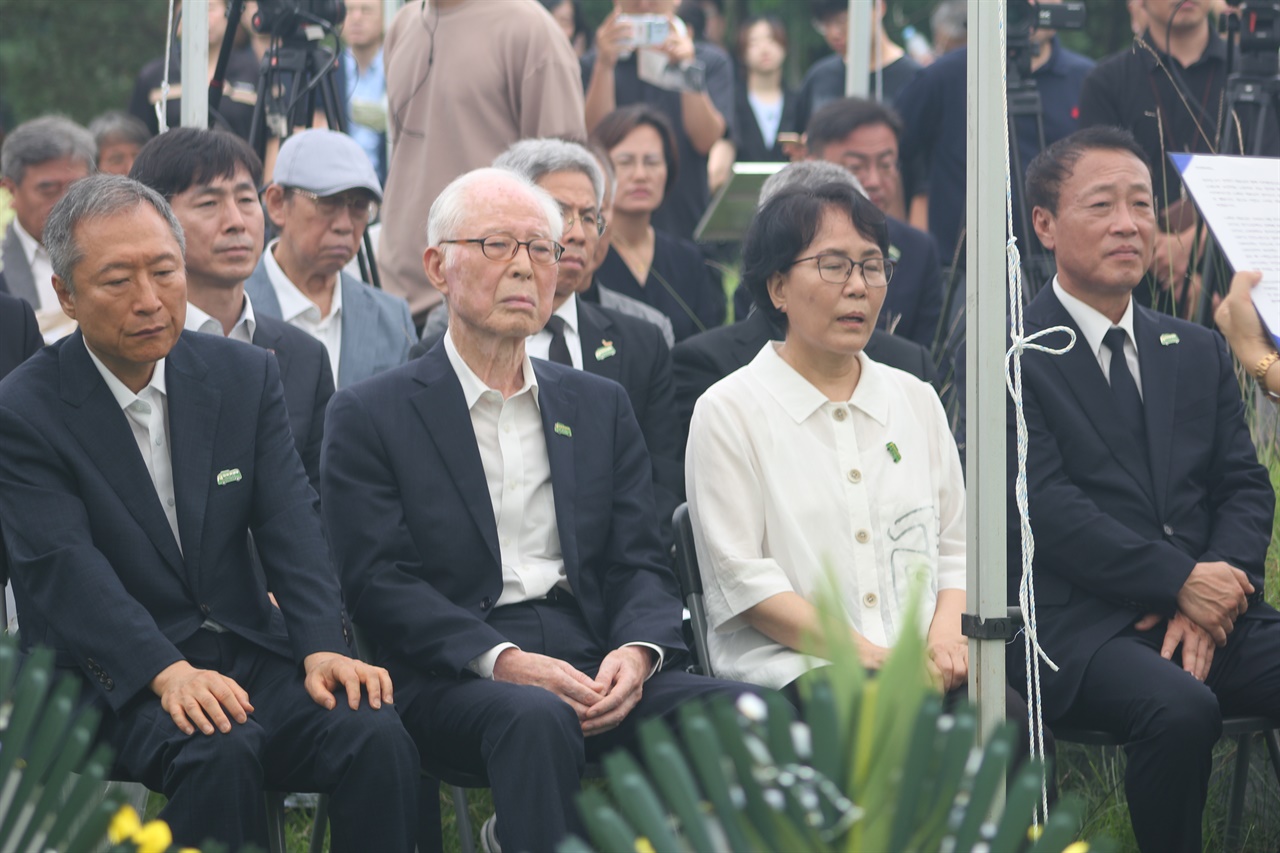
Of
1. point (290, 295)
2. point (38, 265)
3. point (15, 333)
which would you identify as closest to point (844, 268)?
point (290, 295)

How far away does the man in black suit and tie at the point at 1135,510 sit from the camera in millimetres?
3756

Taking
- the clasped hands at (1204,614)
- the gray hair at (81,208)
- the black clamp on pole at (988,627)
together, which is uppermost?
the gray hair at (81,208)

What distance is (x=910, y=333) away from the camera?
598cm

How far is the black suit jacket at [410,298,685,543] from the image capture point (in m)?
4.58

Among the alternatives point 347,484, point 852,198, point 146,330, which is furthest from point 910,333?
point 146,330

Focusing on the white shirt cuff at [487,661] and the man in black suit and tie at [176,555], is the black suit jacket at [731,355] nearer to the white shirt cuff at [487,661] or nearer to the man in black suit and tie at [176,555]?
the white shirt cuff at [487,661]

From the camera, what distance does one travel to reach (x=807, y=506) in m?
3.88

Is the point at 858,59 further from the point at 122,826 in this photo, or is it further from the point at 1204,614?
the point at 122,826

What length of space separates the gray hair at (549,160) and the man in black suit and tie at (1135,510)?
140cm

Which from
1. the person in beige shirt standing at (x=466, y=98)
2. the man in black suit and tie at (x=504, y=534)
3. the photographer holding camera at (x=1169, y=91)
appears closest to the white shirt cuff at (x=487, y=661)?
the man in black suit and tie at (x=504, y=534)

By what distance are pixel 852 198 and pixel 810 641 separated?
2531mm

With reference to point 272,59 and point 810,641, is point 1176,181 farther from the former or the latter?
point 810,641

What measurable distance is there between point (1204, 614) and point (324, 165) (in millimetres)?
2908

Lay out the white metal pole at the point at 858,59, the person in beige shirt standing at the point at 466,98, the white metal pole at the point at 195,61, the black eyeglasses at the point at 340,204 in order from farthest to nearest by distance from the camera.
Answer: the white metal pole at the point at 858,59
the person in beige shirt standing at the point at 466,98
the black eyeglasses at the point at 340,204
the white metal pole at the point at 195,61
